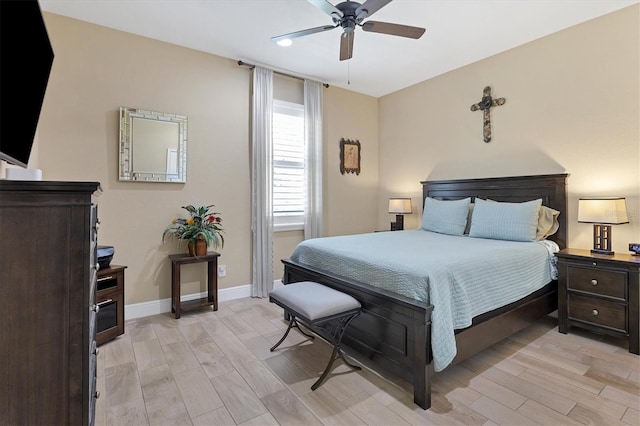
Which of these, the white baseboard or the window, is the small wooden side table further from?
the window

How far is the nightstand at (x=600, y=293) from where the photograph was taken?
7.98 ft

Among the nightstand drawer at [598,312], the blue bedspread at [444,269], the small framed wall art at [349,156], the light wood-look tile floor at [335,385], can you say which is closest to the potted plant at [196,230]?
the light wood-look tile floor at [335,385]

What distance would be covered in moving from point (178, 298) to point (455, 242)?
2.76 m

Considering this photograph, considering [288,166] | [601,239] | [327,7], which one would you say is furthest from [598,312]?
[288,166]

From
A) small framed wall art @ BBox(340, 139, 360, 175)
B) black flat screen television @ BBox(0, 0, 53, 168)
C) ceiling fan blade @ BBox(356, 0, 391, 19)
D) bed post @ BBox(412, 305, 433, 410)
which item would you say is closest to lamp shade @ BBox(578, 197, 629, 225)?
bed post @ BBox(412, 305, 433, 410)

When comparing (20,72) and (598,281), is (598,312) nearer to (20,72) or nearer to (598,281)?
(598,281)

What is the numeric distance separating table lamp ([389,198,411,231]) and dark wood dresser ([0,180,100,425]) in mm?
3922

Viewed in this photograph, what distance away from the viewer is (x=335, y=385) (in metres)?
2.02

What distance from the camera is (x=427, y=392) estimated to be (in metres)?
1.80

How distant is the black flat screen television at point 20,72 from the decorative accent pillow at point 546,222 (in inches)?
151

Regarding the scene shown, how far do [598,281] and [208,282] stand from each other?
12.0 feet

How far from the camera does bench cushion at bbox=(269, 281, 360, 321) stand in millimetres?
1993

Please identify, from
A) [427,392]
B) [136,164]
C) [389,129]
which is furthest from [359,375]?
[389,129]

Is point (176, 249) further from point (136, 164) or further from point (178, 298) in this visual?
point (136, 164)
